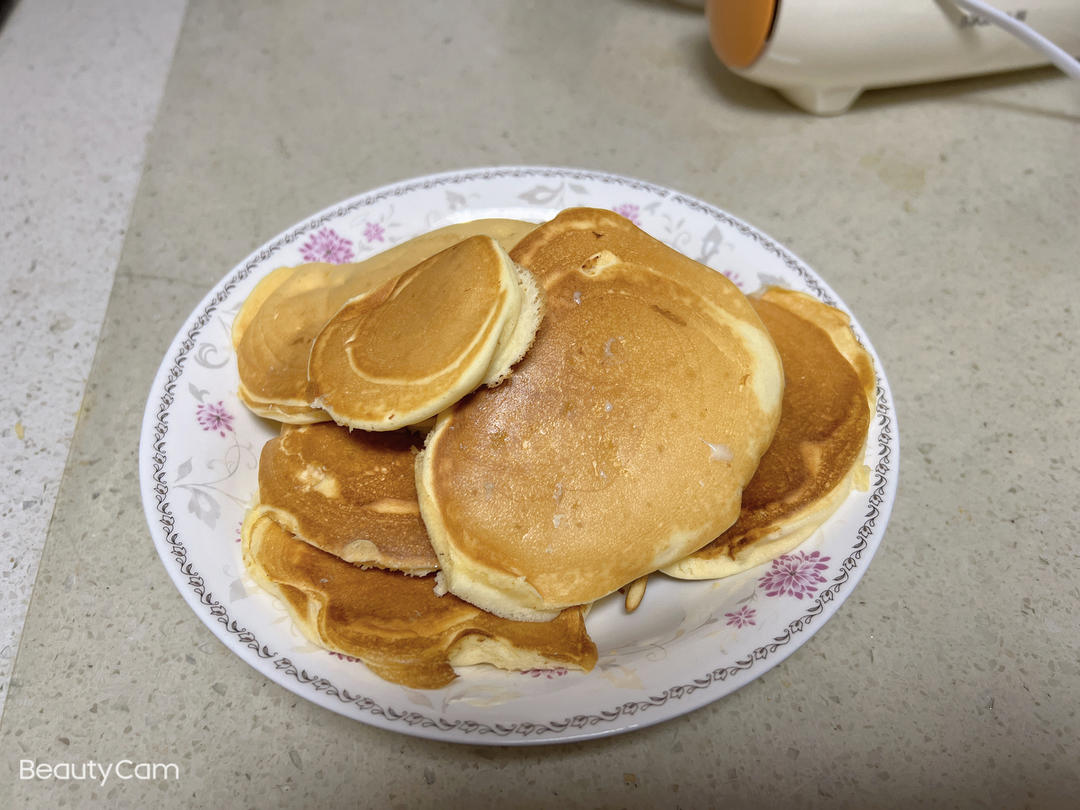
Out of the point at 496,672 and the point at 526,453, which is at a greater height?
the point at 526,453

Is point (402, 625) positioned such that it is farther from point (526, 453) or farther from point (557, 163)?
point (557, 163)

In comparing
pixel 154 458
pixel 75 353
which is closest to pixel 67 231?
pixel 75 353

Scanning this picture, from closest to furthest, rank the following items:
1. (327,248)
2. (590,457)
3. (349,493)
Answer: (590,457), (349,493), (327,248)

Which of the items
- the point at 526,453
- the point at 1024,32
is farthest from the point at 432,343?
the point at 1024,32

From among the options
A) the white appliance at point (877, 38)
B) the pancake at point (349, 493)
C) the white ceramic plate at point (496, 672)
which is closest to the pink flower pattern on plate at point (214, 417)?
the white ceramic plate at point (496, 672)

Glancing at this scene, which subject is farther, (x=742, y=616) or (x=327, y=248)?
(x=327, y=248)

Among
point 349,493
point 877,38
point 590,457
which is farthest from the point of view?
point 877,38

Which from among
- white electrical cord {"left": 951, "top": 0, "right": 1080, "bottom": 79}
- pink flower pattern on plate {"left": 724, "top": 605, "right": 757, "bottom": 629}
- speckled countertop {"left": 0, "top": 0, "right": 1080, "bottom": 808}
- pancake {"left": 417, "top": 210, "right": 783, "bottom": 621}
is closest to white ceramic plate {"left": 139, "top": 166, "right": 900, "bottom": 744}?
pink flower pattern on plate {"left": 724, "top": 605, "right": 757, "bottom": 629}

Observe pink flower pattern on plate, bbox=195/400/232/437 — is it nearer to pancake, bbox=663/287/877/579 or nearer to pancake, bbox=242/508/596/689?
pancake, bbox=242/508/596/689
